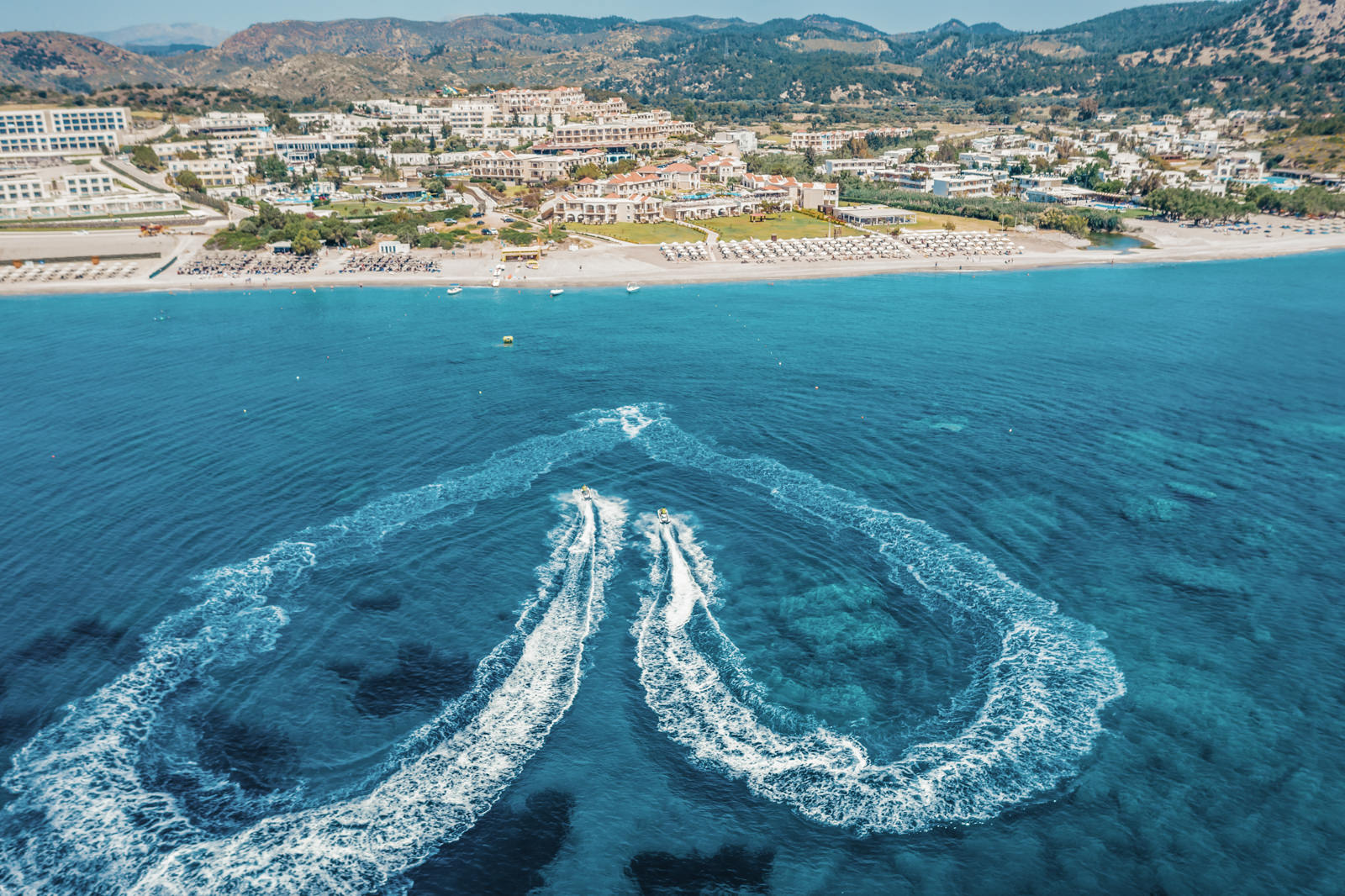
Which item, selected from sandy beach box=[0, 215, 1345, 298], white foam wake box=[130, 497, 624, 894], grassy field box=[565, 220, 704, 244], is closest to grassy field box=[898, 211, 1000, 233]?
sandy beach box=[0, 215, 1345, 298]

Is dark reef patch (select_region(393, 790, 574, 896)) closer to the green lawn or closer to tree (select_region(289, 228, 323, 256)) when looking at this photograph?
tree (select_region(289, 228, 323, 256))

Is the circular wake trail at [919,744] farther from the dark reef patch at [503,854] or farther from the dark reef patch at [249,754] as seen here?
the dark reef patch at [249,754]

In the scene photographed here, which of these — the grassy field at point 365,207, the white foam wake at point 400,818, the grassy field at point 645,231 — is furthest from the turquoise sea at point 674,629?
the grassy field at point 365,207

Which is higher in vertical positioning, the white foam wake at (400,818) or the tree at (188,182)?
the tree at (188,182)

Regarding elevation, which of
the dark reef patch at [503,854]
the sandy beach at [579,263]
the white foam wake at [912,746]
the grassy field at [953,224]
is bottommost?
the dark reef patch at [503,854]

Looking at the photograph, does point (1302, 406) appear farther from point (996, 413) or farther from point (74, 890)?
point (74, 890)

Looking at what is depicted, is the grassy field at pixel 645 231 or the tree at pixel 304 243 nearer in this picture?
the tree at pixel 304 243

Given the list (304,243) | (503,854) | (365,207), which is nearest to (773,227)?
(365,207)
